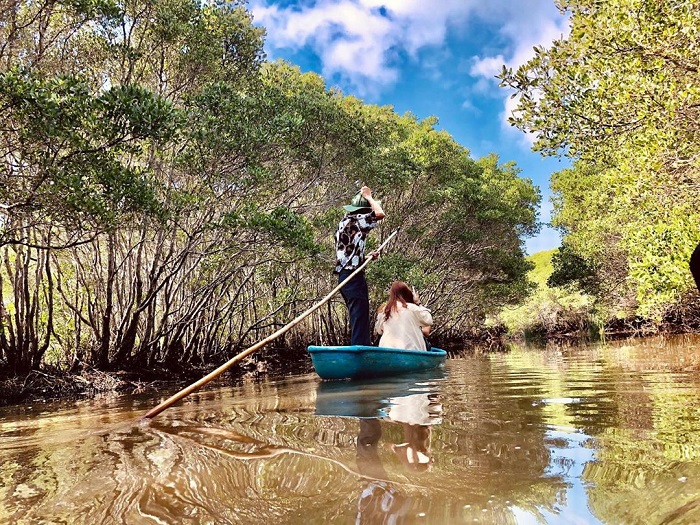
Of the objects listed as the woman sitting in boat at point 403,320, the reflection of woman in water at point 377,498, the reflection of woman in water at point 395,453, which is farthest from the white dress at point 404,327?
the reflection of woman in water at point 377,498

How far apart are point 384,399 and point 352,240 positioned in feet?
11.4

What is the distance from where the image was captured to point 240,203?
11.7 metres

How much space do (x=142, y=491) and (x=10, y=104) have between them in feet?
20.1

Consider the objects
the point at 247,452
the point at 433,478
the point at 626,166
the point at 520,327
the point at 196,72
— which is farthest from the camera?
the point at 520,327

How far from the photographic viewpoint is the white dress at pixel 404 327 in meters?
6.79

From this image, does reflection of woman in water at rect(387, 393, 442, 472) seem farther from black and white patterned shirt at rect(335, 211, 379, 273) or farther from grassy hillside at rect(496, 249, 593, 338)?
grassy hillside at rect(496, 249, 593, 338)

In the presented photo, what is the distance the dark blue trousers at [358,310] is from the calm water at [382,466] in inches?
129

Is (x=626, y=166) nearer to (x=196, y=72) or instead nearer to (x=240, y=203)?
(x=240, y=203)

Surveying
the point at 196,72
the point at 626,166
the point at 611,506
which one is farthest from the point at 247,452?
the point at 196,72

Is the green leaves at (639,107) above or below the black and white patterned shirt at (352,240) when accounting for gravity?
above

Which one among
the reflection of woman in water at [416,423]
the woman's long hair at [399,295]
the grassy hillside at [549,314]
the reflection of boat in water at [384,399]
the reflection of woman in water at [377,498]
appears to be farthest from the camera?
the grassy hillside at [549,314]

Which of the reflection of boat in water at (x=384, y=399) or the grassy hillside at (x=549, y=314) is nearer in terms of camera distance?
the reflection of boat in water at (x=384, y=399)

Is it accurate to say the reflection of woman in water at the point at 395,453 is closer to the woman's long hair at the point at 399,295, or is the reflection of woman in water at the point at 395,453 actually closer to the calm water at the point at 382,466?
the calm water at the point at 382,466

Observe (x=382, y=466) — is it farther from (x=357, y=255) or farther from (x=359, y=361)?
(x=357, y=255)
